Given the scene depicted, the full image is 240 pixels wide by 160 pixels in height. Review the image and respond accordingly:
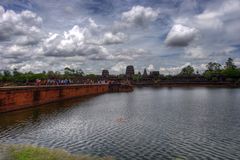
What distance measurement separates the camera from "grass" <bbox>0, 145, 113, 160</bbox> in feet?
47.0

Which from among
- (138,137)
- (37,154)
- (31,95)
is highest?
(31,95)

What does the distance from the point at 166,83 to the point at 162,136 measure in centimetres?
15873

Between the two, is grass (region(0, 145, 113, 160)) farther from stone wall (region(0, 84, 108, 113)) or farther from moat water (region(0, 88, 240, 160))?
stone wall (region(0, 84, 108, 113))

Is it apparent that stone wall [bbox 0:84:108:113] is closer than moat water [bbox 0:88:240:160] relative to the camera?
No

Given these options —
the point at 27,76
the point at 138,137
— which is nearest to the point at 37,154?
the point at 138,137

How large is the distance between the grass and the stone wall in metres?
19.6

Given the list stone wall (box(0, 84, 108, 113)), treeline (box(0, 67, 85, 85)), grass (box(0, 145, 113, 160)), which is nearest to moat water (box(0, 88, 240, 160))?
grass (box(0, 145, 113, 160))

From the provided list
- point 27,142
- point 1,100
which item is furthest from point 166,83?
point 27,142

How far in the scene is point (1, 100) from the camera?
33.2 metres

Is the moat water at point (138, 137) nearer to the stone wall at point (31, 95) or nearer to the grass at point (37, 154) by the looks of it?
the grass at point (37, 154)

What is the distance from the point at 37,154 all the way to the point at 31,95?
30.0 m

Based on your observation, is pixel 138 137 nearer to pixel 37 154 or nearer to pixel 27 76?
pixel 37 154

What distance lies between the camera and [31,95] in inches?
1692

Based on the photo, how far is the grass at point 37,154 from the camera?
14.3m
